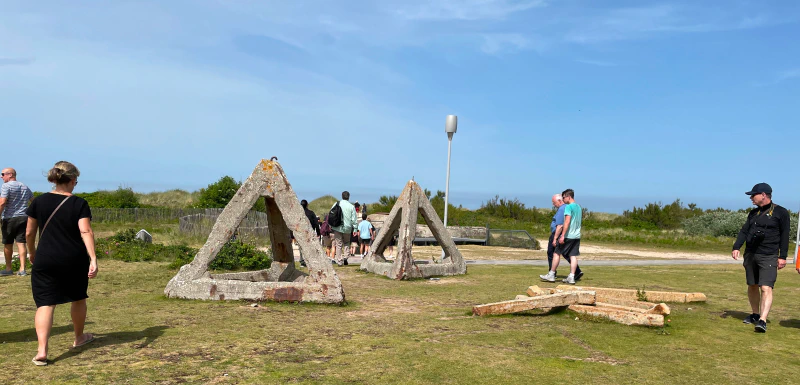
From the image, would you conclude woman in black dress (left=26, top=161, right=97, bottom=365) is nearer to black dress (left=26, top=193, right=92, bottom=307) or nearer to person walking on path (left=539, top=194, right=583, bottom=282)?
black dress (left=26, top=193, right=92, bottom=307)

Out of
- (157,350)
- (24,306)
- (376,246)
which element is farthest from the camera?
Answer: (376,246)

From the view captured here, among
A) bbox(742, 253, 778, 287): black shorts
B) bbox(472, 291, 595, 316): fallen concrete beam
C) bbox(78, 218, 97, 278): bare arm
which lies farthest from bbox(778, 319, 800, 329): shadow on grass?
bbox(78, 218, 97, 278): bare arm

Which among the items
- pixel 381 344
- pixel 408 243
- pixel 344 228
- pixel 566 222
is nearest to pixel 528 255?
pixel 344 228

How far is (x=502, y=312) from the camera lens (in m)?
7.89

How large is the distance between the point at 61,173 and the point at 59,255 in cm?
73

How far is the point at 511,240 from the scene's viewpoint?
27516 millimetres

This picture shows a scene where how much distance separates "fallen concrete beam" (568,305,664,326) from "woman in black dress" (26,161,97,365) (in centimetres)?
562

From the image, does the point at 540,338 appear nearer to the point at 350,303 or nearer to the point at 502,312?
the point at 502,312

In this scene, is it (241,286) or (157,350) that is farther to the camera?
(241,286)

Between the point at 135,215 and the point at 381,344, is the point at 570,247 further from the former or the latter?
the point at 135,215

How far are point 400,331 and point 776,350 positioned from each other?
12.7ft

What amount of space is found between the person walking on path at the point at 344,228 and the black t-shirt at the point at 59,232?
8.78 m

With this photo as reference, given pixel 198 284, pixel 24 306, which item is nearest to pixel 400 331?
pixel 198 284

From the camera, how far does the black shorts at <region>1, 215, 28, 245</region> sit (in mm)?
10477
